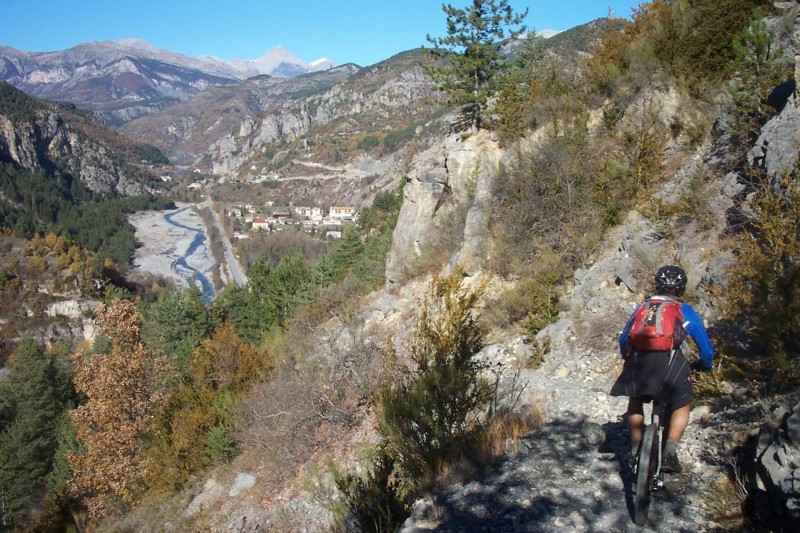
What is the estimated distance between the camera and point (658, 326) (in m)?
3.13

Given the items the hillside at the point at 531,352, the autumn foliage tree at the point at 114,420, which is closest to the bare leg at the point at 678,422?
the hillside at the point at 531,352

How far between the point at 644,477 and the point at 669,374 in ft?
2.31

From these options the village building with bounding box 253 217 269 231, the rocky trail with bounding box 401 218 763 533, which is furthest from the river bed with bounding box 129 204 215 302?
the rocky trail with bounding box 401 218 763 533

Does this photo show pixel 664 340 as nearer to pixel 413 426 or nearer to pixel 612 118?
pixel 413 426

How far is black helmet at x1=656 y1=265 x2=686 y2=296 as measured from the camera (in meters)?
3.35

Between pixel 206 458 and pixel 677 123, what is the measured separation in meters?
13.4

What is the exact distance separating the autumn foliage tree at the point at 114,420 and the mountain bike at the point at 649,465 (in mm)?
15169

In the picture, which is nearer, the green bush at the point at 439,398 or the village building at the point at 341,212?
the green bush at the point at 439,398

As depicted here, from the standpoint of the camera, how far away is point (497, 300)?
9695mm

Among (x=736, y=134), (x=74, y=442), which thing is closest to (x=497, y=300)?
(x=736, y=134)

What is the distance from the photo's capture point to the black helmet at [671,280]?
3352mm

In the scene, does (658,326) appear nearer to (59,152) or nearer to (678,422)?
(678,422)

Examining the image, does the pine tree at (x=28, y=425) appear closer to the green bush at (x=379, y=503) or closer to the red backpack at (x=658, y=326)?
the green bush at (x=379, y=503)

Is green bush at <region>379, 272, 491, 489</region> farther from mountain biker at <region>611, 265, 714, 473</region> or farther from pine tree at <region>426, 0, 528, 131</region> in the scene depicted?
pine tree at <region>426, 0, 528, 131</region>
